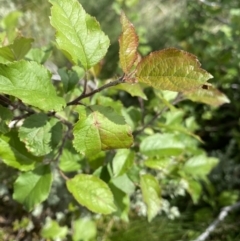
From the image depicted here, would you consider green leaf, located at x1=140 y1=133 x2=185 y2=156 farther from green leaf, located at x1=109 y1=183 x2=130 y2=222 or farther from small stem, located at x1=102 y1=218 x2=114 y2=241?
small stem, located at x1=102 y1=218 x2=114 y2=241

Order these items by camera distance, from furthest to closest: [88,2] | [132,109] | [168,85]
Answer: [88,2]
[132,109]
[168,85]

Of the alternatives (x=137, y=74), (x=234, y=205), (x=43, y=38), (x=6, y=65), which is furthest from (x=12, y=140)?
(x=43, y=38)

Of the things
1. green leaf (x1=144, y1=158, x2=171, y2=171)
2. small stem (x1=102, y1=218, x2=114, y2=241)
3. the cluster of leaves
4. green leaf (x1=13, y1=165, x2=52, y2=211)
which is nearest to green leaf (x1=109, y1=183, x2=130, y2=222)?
the cluster of leaves

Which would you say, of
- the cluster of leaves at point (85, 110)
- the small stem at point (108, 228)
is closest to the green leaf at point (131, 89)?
the cluster of leaves at point (85, 110)

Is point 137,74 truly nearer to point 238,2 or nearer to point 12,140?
point 12,140

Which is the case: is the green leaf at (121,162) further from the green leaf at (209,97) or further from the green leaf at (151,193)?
the green leaf at (209,97)
